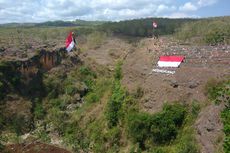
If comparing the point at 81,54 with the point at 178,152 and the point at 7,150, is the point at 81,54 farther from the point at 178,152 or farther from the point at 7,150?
the point at 178,152

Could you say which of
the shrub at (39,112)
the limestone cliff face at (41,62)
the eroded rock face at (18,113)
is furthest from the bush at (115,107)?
the limestone cliff face at (41,62)

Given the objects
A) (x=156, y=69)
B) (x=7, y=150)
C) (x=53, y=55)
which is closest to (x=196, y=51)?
(x=156, y=69)

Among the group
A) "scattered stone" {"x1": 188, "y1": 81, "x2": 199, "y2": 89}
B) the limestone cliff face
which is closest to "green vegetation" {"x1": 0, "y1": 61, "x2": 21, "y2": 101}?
the limestone cliff face

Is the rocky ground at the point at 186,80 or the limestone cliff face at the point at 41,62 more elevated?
the rocky ground at the point at 186,80

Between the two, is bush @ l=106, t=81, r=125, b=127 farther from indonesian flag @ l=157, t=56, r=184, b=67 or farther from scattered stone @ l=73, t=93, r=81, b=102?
scattered stone @ l=73, t=93, r=81, b=102

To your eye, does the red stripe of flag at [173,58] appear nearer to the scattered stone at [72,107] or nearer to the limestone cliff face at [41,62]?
the scattered stone at [72,107]

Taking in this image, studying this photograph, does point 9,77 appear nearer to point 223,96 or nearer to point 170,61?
point 170,61

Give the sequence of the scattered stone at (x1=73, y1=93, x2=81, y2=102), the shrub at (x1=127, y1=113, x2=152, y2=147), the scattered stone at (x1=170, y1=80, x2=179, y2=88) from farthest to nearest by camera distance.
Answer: the scattered stone at (x1=73, y1=93, x2=81, y2=102) → the scattered stone at (x1=170, y1=80, x2=179, y2=88) → the shrub at (x1=127, y1=113, x2=152, y2=147)
